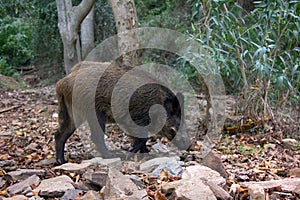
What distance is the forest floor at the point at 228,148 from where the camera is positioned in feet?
12.1

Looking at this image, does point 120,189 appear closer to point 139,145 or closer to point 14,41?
point 139,145

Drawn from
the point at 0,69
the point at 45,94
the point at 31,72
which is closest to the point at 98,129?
the point at 45,94

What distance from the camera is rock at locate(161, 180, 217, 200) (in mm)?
2541

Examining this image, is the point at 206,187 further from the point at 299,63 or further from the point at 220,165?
the point at 299,63

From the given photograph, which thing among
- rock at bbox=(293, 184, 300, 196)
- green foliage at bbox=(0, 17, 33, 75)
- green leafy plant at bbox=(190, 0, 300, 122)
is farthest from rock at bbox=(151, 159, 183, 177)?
green foliage at bbox=(0, 17, 33, 75)

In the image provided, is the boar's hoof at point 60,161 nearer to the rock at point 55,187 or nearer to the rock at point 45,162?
the rock at point 45,162

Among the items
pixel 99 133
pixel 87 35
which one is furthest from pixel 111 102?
pixel 87 35

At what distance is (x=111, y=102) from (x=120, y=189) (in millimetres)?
1590

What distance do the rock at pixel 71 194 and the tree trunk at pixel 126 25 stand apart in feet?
8.41

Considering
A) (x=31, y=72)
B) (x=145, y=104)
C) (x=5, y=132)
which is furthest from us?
(x=31, y=72)

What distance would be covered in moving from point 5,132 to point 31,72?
8815mm

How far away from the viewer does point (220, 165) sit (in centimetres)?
332

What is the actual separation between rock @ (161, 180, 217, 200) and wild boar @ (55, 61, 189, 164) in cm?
155

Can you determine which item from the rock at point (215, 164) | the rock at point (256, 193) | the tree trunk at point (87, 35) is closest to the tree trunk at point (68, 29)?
the tree trunk at point (87, 35)
